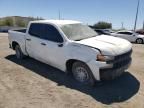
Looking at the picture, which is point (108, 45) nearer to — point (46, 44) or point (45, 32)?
point (46, 44)

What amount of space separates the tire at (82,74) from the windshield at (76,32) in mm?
856

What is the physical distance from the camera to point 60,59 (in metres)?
7.06

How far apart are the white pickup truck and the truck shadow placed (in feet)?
0.90

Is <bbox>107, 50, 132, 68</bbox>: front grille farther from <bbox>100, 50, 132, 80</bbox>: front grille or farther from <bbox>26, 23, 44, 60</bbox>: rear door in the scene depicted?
<bbox>26, 23, 44, 60</bbox>: rear door

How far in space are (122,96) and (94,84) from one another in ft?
2.78

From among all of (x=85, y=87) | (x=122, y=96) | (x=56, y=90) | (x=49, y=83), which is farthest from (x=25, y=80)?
(x=122, y=96)

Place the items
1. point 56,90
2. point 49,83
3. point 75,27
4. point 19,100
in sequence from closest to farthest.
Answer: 1. point 19,100
2. point 56,90
3. point 49,83
4. point 75,27

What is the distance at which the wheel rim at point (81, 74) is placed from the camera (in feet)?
21.3

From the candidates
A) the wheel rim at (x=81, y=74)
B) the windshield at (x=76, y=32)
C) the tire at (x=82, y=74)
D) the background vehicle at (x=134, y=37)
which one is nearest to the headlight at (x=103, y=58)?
the tire at (x=82, y=74)

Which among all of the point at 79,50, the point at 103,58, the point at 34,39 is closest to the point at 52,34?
the point at 34,39

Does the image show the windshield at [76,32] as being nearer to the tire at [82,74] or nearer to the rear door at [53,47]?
the rear door at [53,47]

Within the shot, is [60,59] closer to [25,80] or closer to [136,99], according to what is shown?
[25,80]

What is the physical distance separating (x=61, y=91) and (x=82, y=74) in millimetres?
811

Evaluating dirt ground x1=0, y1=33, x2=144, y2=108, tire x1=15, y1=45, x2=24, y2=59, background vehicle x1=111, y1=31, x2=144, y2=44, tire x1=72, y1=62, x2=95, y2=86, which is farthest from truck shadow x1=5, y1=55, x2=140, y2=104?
background vehicle x1=111, y1=31, x2=144, y2=44
